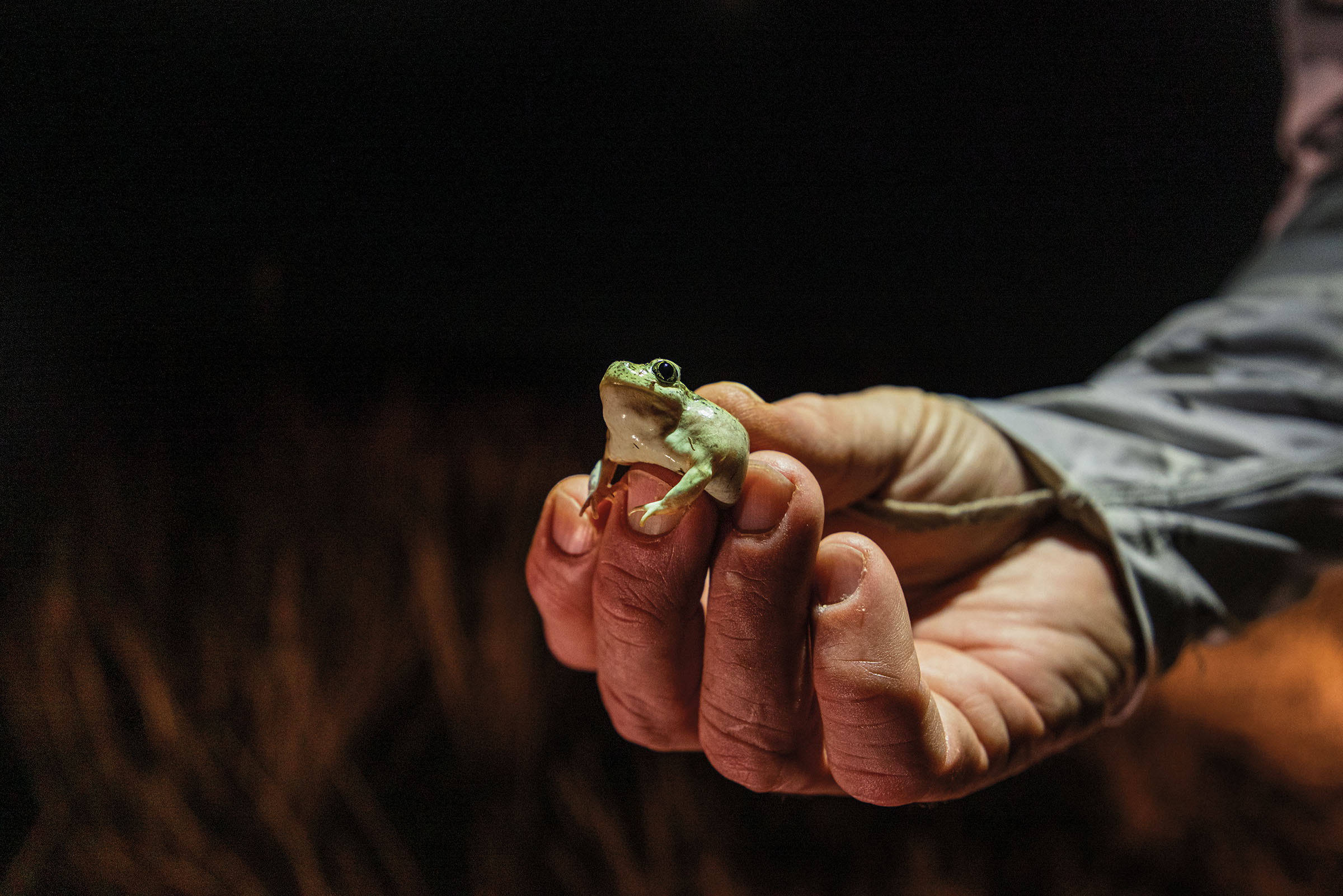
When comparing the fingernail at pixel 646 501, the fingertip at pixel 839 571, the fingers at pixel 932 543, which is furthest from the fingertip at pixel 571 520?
the fingers at pixel 932 543

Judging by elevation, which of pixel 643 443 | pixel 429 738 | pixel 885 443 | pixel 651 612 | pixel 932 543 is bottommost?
pixel 429 738

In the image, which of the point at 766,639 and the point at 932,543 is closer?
the point at 766,639

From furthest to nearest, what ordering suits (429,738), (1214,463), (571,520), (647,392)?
(429,738)
(1214,463)
(571,520)
(647,392)

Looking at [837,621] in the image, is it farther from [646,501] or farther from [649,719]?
[649,719]

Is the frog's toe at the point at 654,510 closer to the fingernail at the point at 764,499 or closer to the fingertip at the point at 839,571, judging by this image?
the fingernail at the point at 764,499

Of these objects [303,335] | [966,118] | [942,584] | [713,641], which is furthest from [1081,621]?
[303,335]

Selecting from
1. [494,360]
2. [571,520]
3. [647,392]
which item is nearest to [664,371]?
[647,392]

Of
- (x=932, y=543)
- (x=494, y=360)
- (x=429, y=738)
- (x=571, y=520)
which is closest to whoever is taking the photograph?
(x=571, y=520)

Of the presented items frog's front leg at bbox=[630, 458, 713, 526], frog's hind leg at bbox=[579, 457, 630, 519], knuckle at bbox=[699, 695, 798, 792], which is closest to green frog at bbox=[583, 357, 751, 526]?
frog's front leg at bbox=[630, 458, 713, 526]

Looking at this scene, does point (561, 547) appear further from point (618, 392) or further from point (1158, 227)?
point (1158, 227)
